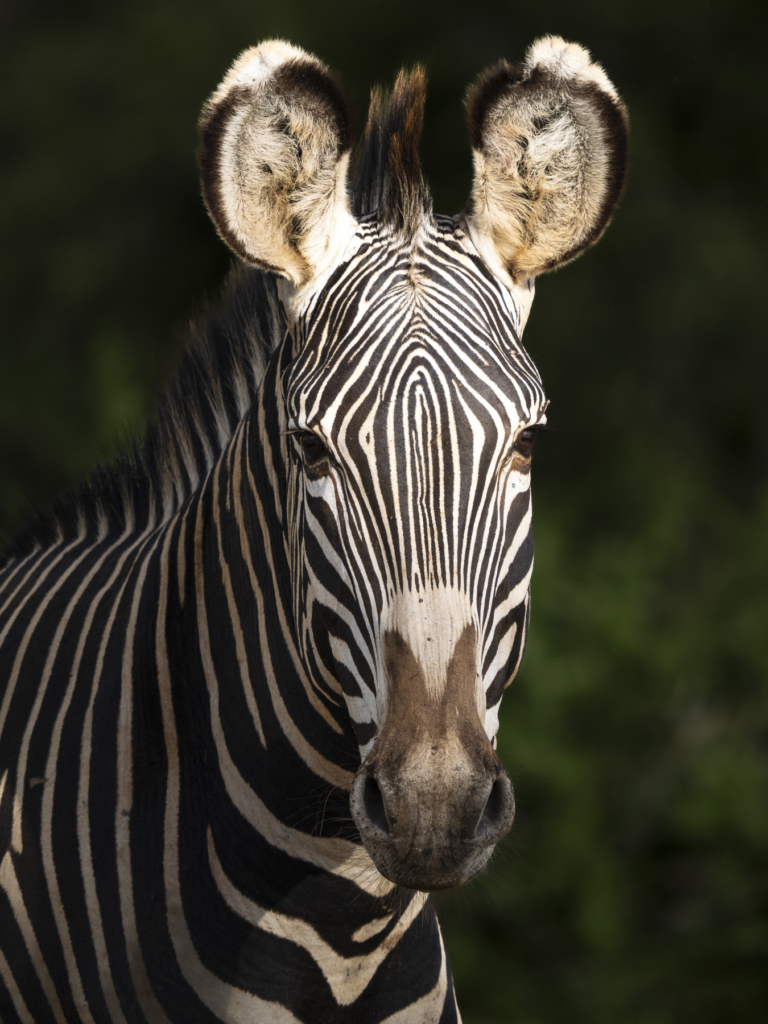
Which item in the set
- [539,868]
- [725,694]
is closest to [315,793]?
[539,868]

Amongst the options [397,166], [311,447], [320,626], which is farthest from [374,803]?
[397,166]

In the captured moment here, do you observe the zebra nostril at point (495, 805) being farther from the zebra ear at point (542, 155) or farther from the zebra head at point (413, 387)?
the zebra ear at point (542, 155)

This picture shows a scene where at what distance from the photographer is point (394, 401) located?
7.89 feet

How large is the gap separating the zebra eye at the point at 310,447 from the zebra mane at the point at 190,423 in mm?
807

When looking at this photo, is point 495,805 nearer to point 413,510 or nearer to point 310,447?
point 413,510

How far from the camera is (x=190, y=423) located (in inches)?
135

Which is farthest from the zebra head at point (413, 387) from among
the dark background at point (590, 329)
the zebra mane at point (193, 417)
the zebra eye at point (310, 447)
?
the dark background at point (590, 329)

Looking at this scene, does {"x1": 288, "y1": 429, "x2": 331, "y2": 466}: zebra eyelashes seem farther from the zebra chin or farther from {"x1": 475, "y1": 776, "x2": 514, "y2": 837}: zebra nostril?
{"x1": 475, "y1": 776, "x2": 514, "y2": 837}: zebra nostril

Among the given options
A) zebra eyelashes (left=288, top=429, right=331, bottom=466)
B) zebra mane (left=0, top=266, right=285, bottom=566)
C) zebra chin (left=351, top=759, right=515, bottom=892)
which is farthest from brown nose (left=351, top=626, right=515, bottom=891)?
zebra mane (left=0, top=266, right=285, bottom=566)

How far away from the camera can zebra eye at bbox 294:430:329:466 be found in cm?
246

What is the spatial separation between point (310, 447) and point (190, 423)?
1.05 m

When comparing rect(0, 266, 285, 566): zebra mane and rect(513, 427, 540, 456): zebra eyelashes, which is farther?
rect(0, 266, 285, 566): zebra mane

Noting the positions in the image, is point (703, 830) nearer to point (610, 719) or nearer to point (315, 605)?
point (610, 719)

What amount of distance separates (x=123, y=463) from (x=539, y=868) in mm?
6328
